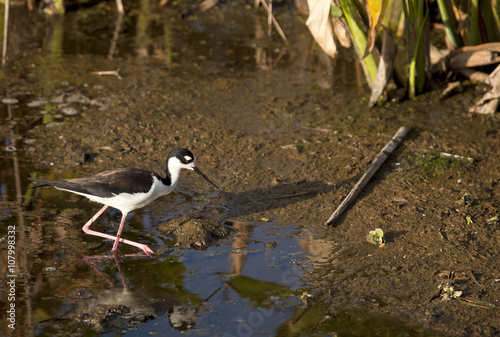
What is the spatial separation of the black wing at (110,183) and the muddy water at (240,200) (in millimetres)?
468

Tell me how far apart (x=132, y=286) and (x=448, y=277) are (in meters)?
2.48

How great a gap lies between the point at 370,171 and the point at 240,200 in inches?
53.6

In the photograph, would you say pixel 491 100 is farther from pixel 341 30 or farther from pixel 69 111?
pixel 69 111

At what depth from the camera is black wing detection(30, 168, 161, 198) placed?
16.0 ft

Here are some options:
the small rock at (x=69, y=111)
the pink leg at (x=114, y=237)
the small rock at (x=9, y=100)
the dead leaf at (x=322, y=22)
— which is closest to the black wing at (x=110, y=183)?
the pink leg at (x=114, y=237)

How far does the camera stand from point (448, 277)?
459cm

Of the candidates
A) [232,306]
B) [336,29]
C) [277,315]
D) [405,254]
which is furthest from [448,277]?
[336,29]

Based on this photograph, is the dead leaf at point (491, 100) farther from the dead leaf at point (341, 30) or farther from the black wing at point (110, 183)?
the black wing at point (110, 183)

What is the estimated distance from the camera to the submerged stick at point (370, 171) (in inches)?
211

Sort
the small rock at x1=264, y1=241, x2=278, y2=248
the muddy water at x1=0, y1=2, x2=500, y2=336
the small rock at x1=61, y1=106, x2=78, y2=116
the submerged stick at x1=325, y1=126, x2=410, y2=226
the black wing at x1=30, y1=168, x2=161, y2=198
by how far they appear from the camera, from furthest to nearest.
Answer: the small rock at x1=61, y1=106, x2=78, y2=116
the submerged stick at x1=325, y1=126, x2=410, y2=226
the small rock at x1=264, y1=241, x2=278, y2=248
the black wing at x1=30, y1=168, x2=161, y2=198
the muddy water at x1=0, y1=2, x2=500, y2=336

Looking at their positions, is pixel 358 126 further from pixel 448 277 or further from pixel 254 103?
pixel 448 277

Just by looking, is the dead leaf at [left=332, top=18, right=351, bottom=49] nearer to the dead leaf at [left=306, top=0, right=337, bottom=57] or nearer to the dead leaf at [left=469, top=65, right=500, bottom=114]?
the dead leaf at [left=306, top=0, right=337, bottom=57]

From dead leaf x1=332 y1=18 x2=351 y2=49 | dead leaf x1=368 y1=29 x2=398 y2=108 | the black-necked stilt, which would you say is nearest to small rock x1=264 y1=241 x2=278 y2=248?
the black-necked stilt

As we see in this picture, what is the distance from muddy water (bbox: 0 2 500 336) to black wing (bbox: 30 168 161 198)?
0.47 meters
